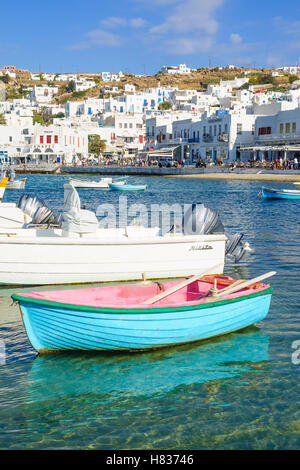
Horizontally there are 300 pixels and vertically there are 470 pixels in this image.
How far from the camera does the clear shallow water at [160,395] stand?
6.19 m

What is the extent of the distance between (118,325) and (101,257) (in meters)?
5.00

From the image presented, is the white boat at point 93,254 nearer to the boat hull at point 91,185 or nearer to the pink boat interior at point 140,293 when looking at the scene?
the pink boat interior at point 140,293

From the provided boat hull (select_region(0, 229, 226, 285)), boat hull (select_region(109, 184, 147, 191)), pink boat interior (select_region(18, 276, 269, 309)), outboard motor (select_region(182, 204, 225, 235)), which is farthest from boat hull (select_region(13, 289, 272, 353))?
boat hull (select_region(109, 184, 147, 191))

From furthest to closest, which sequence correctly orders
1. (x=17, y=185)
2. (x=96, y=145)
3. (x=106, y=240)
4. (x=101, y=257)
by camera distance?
(x=96, y=145) < (x=17, y=185) < (x=101, y=257) < (x=106, y=240)

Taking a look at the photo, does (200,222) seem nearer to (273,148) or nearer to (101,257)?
(101,257)

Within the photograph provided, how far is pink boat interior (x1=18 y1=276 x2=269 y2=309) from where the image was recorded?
8531 millimetres

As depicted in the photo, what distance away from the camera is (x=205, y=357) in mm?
8594

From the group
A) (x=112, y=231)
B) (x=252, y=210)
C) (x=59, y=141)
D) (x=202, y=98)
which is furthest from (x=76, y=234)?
(x=202, y=98)

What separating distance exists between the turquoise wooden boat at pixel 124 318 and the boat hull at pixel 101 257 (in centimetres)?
340

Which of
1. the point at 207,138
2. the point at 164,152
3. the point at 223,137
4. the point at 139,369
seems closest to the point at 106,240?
the point at 139,369

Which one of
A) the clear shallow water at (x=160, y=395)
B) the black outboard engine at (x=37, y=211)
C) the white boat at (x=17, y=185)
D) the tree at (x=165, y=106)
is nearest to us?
the clear shallow water at (x=160, y=395)

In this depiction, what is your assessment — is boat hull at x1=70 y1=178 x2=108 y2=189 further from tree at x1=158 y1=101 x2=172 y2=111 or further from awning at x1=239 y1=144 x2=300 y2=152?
tree at x1=158 y1=101 x2=172 y2=111

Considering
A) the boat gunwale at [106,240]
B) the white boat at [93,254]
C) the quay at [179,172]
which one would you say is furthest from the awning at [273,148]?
the white boat at [93,254]

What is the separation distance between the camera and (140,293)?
31.1ft
